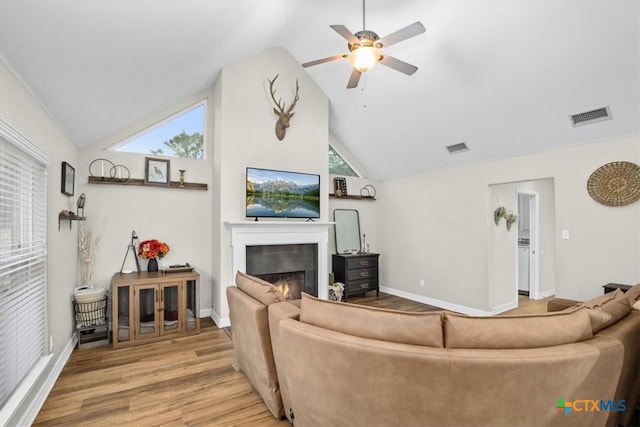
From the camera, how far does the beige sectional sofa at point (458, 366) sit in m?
1.33

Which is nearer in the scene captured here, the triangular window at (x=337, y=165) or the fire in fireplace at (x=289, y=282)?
the fire in fireplace at (x=289, y=282)

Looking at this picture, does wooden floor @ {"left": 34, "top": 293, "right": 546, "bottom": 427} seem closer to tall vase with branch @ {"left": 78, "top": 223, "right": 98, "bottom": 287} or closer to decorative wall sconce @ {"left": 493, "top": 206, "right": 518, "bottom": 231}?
tall vase with branch @ {"left": 78, "top": 223, "right": 98, "bottom": 287}

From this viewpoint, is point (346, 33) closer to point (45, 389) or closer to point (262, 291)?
point (262, 291)

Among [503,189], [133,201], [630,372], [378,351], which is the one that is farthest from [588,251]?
[133,201]

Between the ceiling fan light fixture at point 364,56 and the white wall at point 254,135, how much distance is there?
2149mm

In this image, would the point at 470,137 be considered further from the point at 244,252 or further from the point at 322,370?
the point at 322,370

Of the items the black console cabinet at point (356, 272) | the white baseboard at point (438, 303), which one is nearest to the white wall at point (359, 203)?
the black console cabinet at point (356, 272)

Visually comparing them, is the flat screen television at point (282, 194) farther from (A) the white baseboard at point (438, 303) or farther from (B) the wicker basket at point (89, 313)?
(A) the white baseboard at point (438, 303)

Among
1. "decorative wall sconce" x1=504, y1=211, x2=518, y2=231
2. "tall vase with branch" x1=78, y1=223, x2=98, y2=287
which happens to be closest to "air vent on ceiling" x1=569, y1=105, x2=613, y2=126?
"decorative wall sconce" x1=504, y1=211, x2=518, y2=231

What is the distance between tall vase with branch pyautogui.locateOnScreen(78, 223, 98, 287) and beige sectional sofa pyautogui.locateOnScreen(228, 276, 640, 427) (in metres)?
3.30

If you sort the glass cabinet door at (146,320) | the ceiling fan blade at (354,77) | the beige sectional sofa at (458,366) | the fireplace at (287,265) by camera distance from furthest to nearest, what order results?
the fireplace at (287,265), the glass cabinet door at (146,320), the ceiling fan blade at (354,77), the beige sectional sofa at (458,366)

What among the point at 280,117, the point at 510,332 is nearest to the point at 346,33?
the point at 280,117

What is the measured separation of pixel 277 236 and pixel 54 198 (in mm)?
2488

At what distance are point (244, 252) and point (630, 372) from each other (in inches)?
147
